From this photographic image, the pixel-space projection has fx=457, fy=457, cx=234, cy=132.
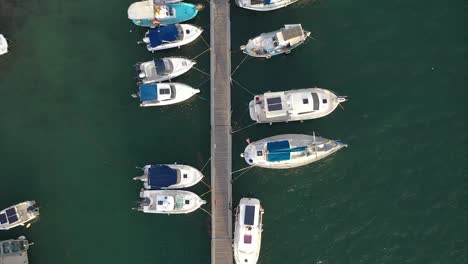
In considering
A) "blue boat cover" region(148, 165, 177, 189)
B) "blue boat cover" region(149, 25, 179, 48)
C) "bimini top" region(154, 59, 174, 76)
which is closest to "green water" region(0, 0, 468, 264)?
"bimini top" region(154, 59, 174, 76)

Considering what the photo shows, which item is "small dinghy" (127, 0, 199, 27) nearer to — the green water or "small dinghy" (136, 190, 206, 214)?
the green water

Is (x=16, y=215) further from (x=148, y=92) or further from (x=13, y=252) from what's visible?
(x=148, y=92)

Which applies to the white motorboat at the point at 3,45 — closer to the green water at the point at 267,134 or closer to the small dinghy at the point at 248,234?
the green water at the point at 267,134

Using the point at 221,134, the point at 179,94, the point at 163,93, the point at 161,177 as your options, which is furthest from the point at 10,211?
the point at 221,134

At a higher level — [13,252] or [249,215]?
[249,215]

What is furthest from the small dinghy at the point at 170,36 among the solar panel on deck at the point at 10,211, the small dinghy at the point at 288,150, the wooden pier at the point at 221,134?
the solar panel on deck at the point at 10,211

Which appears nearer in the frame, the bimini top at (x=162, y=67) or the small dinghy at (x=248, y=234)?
the small dinghy at (x=248, y=234)
